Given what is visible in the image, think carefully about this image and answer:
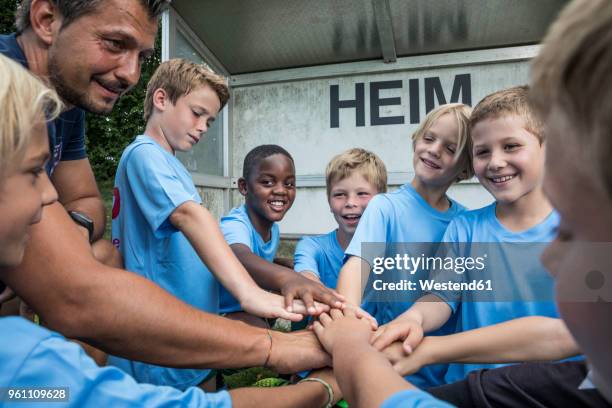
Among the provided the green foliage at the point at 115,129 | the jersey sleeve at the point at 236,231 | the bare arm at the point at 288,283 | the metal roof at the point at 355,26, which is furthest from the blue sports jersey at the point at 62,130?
the green foliage at the point at 115,129

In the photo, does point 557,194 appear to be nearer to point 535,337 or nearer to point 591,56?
point 591,56

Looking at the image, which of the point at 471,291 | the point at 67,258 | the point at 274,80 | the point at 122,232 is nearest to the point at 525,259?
the point at 471,291

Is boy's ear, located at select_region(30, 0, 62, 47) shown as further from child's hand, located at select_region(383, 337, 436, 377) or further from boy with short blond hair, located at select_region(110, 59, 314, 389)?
child's hand, located at select_region(383, 337, 436, 377)

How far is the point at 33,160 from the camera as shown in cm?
78

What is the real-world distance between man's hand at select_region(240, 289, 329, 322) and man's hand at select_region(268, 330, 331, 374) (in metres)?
0.12

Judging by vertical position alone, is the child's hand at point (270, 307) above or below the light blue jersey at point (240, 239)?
below

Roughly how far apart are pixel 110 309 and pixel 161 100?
143cm

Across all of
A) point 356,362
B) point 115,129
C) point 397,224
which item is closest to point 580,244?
point 356,362

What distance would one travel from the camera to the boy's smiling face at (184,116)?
212 centimetres

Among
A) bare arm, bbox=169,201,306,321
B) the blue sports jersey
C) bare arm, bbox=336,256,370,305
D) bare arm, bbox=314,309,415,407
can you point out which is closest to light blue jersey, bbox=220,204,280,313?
bare arm, bbox=169,201,306,321

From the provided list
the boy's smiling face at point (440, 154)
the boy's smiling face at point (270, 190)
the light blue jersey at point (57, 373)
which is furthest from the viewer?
the boy's smiling face at point (270, 190)

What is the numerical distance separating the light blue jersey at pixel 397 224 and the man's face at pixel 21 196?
121 centimetres

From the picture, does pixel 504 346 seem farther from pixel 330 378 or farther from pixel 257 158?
pixel 257 158

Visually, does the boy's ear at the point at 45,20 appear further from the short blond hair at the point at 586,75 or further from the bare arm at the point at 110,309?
the short blond hair at the point at 586,75
